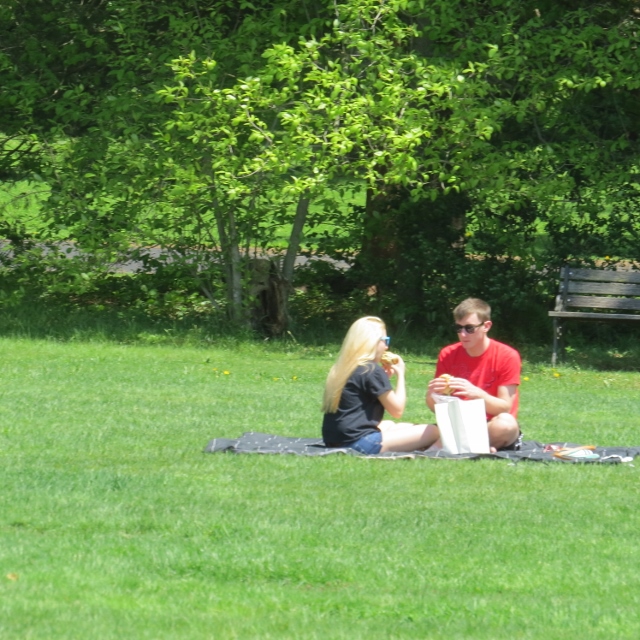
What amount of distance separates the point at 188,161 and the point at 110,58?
1811 millimetres

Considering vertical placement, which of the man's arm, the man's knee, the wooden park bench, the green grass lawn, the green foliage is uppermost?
the green foliage

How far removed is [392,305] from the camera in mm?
15992

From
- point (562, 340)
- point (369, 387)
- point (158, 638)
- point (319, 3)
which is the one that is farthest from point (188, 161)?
point (158, 638)

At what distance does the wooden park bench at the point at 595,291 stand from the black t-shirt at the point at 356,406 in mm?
6387

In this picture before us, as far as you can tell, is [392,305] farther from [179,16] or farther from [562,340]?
[179,16]

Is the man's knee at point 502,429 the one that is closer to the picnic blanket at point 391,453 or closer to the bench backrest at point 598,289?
the picnic blanket at point 391,453

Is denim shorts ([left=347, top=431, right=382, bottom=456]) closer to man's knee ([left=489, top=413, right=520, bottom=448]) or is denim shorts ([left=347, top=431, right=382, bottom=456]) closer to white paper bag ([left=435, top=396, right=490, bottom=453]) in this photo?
white paper bag ([left=435, top=396, right=490, bottom=453])

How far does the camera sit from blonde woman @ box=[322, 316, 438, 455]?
8102mm

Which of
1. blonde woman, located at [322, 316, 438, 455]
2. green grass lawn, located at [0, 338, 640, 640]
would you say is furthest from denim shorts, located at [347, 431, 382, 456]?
green grass lawn, located at [0, 338, 640, 640]

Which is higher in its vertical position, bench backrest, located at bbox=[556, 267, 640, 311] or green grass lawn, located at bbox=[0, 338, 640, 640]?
bench backrest, located at bbox=[556, 267, 640, 311]

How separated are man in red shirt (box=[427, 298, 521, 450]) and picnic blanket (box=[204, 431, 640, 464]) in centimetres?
16

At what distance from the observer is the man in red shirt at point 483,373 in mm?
8180

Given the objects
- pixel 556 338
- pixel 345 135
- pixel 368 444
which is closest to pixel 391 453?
pixel 368 444

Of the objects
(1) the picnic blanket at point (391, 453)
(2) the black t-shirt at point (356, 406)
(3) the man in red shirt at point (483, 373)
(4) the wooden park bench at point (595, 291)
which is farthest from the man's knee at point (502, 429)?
(4) the wooden park bench at point (595, 291)
